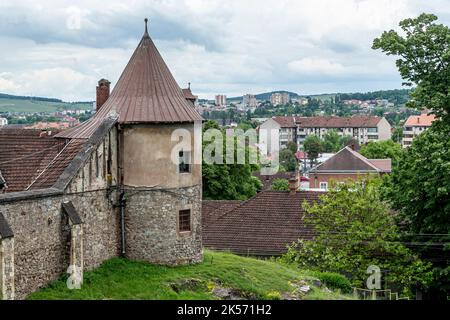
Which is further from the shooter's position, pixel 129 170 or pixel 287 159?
pixel 287 159

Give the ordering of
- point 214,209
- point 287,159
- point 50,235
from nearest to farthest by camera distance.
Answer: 1. point 50,235
2. point 214,209
3. point 287,159

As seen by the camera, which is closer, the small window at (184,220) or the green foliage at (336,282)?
the small window at (184,220)

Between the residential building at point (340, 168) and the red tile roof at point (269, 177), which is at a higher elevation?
the residential building at point (340, 168)

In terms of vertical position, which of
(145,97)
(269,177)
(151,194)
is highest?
(145,97)

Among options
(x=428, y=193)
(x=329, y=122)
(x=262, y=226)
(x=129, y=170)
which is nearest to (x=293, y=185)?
(x=262, y=226)

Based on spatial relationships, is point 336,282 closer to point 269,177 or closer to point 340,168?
point 340,168

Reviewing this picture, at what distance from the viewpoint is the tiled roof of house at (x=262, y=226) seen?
38000mm

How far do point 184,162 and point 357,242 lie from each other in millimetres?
9847

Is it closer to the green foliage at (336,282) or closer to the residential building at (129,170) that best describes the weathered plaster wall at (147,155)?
the residential building at (129,170)

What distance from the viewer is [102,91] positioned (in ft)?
107

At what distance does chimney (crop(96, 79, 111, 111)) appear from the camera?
32531 millimetres

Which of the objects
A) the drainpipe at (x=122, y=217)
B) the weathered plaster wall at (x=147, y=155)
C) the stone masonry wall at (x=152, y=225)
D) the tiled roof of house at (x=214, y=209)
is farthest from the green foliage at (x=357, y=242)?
the drainpipe at (x=122, y=217)

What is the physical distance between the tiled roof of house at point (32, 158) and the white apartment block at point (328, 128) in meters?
141

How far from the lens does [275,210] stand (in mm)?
40656
